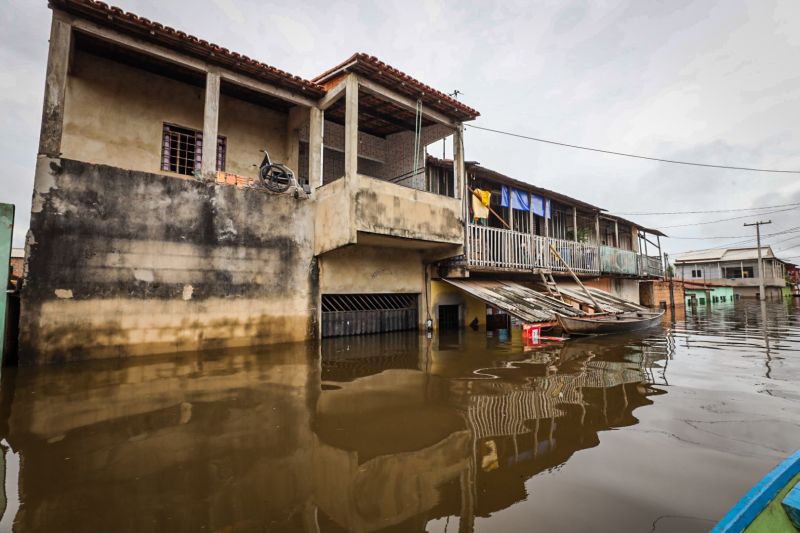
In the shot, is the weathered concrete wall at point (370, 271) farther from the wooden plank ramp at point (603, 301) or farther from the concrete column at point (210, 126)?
the wooden plank ramp at point (603, 301)

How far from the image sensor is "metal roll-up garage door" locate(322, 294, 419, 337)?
392 inches

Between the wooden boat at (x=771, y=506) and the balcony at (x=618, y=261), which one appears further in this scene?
the balcony at (x=618, y=261)

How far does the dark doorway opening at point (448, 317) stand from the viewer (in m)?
12.6

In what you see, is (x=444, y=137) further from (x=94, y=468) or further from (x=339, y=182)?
(x=94, y=468)

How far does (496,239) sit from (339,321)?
570 cm

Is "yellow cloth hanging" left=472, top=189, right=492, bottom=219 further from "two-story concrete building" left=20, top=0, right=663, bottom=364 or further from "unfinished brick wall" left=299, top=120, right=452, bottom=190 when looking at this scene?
"unfinished brick wall" left=299, top=120, right=452, bottom=190

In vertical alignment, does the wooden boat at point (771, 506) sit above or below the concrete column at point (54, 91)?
below

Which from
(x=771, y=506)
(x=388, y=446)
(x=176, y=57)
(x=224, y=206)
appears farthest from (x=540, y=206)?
(x=771, y=506)

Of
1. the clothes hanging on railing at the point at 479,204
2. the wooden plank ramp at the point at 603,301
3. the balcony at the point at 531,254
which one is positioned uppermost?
the clothes hanging on railing at the point at 479,204

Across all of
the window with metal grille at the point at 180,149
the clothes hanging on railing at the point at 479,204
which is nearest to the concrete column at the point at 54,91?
the window with metal grille at the point at 180,149

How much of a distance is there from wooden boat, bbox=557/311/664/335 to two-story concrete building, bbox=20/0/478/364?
3.64 meters

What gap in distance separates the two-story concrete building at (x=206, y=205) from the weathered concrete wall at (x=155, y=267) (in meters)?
0.02

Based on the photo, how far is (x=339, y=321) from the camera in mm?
10055

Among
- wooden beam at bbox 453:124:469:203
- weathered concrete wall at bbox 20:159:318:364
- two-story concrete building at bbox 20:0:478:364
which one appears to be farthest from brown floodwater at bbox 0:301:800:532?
wooden beam at bbox 453:124:469:203
